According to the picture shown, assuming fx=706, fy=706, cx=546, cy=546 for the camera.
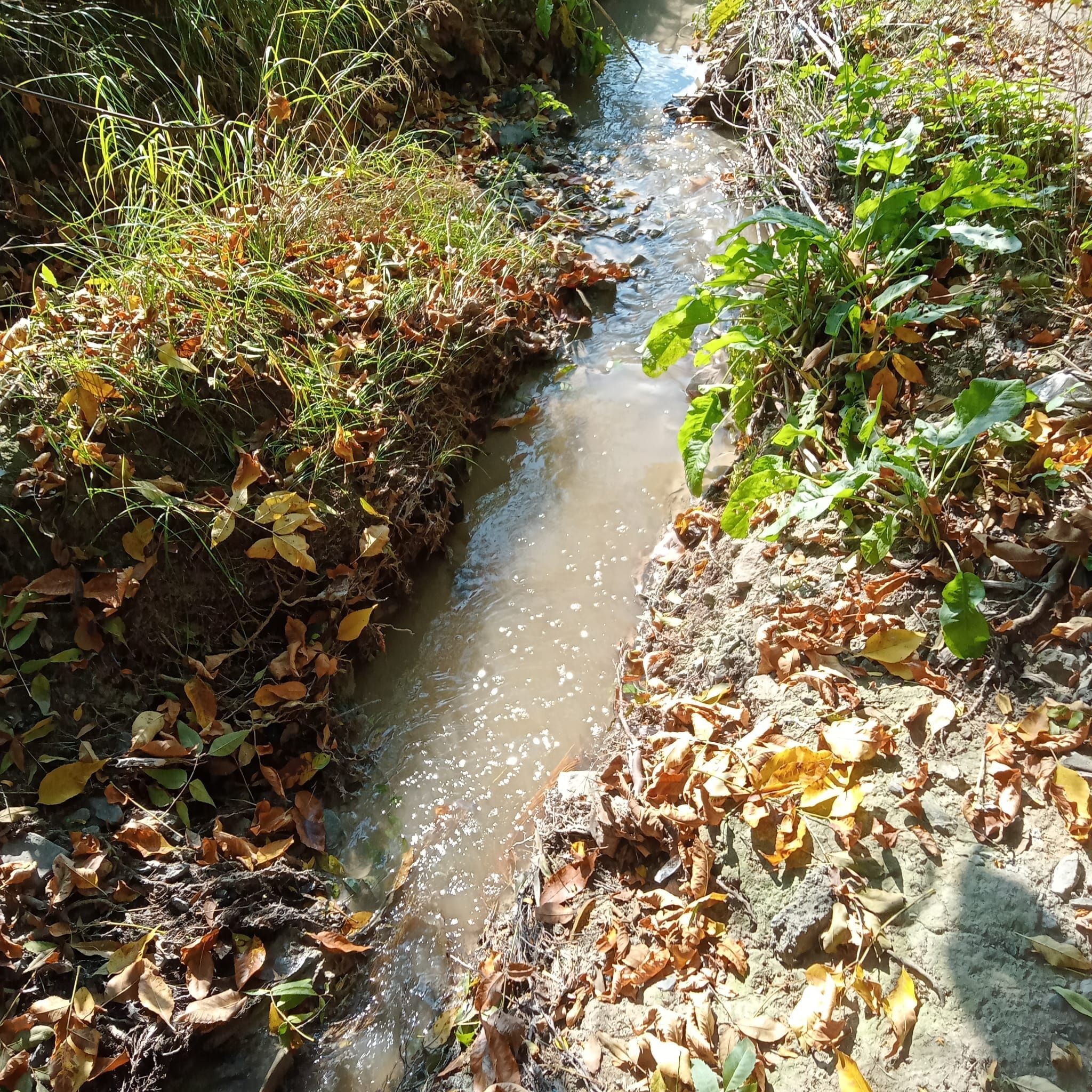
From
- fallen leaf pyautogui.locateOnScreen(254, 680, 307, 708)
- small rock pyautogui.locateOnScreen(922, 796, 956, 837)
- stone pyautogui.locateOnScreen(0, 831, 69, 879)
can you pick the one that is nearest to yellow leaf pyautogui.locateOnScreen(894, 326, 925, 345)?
small rock pyautogui.locateOnScreen(922, 796, 956, 837)

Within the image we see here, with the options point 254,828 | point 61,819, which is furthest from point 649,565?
point 61,819

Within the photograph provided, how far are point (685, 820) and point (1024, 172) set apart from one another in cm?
223

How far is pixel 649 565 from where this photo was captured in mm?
2662

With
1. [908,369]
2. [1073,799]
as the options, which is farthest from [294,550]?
[1073,799]

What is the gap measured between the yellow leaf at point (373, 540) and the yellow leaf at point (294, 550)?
0.20 meters

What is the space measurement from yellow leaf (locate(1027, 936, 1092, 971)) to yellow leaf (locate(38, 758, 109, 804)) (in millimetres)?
2261

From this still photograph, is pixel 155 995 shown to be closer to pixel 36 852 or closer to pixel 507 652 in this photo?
pixel 36 852

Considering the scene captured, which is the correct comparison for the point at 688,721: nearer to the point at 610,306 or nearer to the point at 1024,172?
the point at 1024,172

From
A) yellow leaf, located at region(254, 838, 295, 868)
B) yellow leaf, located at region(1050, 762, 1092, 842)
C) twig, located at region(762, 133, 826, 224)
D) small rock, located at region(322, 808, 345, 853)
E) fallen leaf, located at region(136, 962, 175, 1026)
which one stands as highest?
twig, located at region(762, 133, 826, 224)

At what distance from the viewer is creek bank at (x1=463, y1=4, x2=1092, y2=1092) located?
1.36m

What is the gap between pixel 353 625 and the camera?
2385 mm

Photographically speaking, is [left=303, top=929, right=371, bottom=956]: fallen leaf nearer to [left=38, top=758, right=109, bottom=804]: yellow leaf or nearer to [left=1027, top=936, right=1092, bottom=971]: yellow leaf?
[left=38, top=758, right=109, bottom=804]: yellow leaf

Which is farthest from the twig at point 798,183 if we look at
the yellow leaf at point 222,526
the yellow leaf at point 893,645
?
the yellow leaf at point 222,526

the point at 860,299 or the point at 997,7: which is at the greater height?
the point at 997,7
